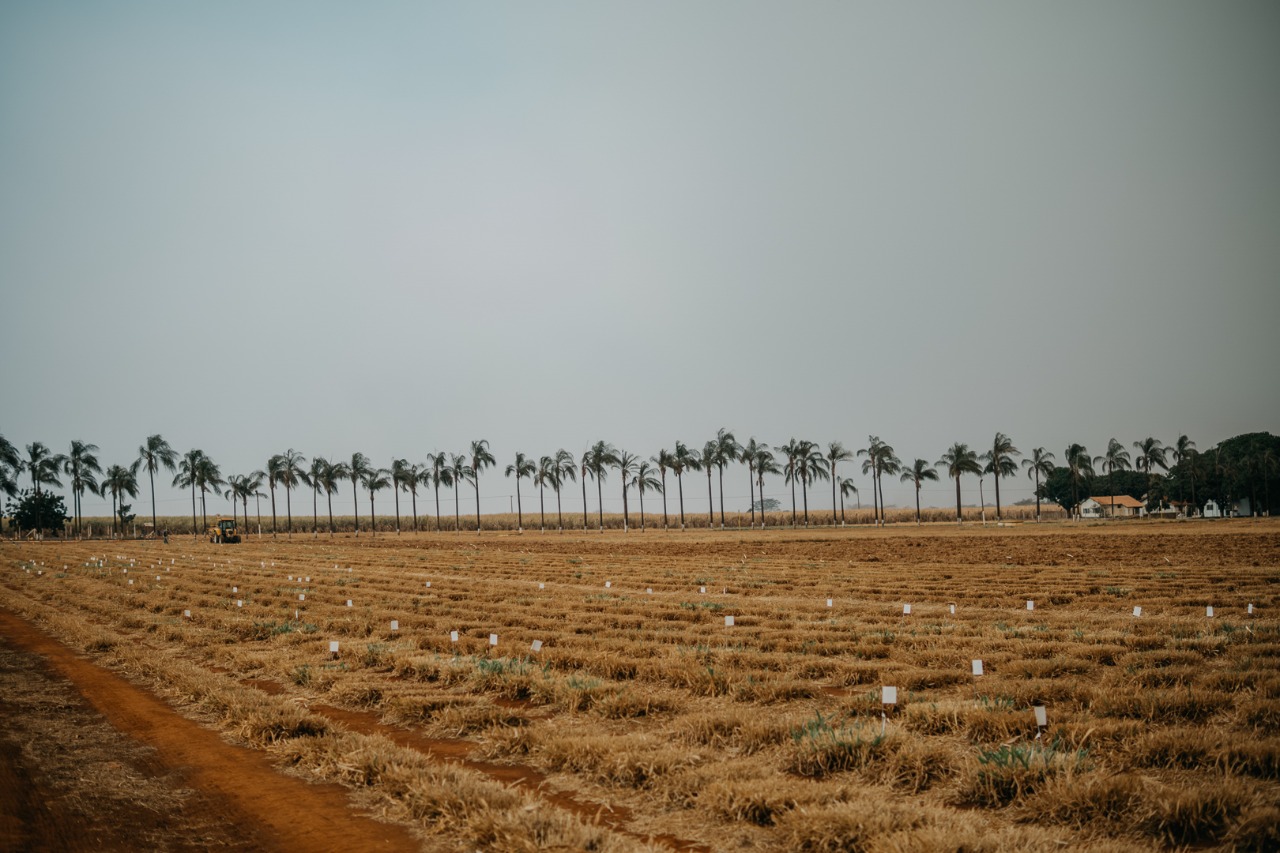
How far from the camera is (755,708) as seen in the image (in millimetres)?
11867

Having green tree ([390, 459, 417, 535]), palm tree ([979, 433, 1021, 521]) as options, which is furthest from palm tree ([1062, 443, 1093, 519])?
green tree ([390, 459, 417, 535])

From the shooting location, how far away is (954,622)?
19484mm

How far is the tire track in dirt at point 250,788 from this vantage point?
7500 mm

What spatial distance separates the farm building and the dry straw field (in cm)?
15713

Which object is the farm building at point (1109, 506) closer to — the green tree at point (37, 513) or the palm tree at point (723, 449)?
the palm tree at point (723, 449)

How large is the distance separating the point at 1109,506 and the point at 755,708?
183374 mm

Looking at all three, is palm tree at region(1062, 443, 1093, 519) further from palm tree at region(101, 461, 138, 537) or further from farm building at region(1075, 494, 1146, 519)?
palm tree at region(101, 461, 138, 537)

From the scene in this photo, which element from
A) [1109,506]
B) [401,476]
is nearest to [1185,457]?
[1109,506]

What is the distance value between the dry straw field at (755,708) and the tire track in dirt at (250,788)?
11.3 inches

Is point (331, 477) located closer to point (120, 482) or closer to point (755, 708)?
point (120, 482)

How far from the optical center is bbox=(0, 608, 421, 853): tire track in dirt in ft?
24.6

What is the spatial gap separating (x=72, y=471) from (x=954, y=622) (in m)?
143

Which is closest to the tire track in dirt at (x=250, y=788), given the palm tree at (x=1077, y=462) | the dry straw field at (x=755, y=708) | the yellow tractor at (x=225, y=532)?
the dry straw field at (x=755, y=708)

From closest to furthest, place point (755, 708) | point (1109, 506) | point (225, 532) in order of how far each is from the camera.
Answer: point (755, 708)
point (225, 532)
point (1109, 506)
